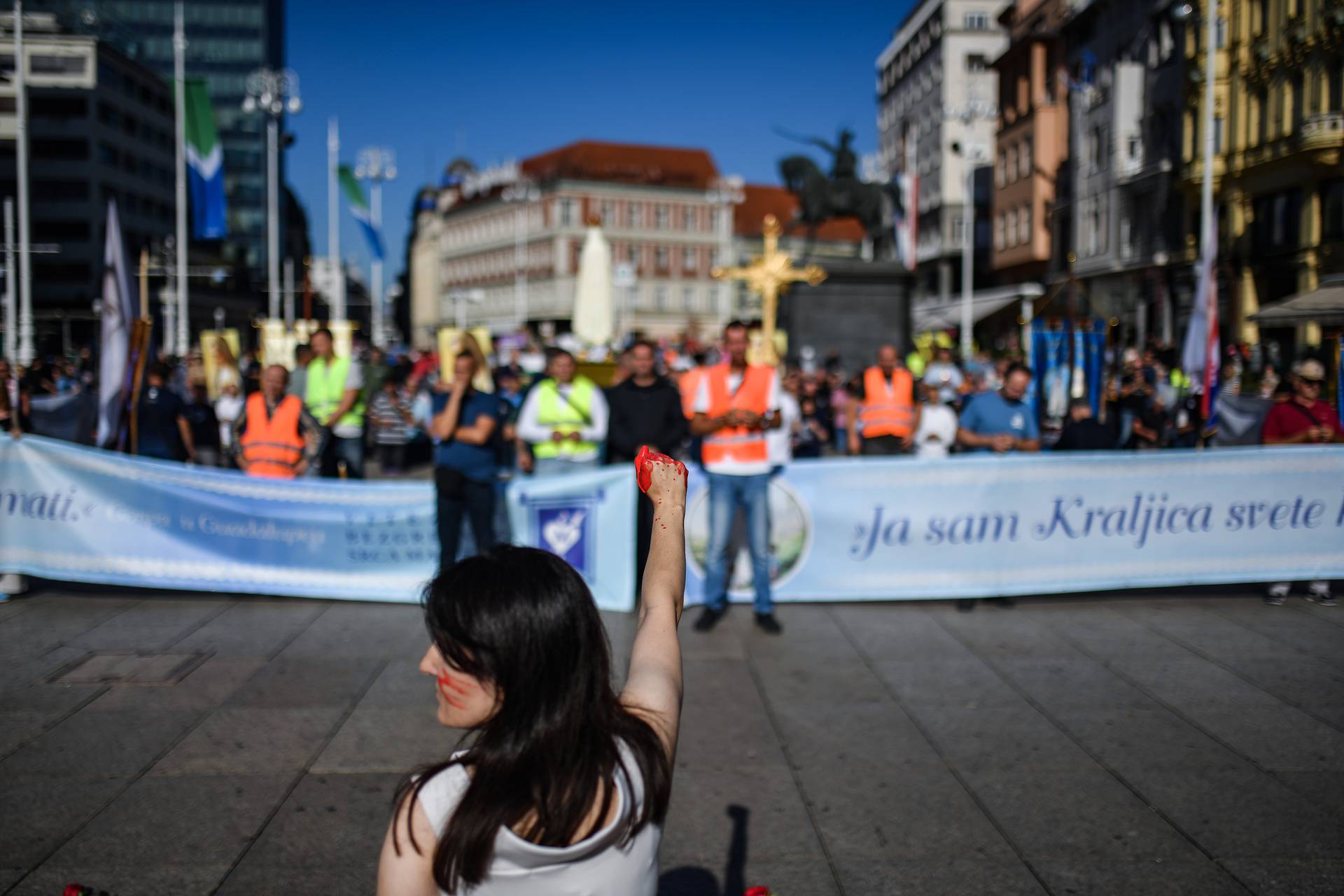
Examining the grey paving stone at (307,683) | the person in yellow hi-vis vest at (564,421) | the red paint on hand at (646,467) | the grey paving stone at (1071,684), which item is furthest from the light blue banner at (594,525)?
A: the red paint on hand at (646,467)

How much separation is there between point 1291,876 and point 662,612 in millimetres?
2895

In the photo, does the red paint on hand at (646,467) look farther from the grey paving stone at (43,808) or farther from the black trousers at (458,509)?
the black trousers at (458,509)

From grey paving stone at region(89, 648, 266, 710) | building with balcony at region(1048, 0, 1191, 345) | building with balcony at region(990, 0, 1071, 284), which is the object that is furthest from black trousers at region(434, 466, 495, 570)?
building with balcony at region(990, 0, 1071, 284)

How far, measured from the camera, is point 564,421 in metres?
9.09

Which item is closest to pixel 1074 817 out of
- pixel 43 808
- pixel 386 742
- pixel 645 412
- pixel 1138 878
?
pixel 1138 878

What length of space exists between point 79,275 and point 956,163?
5696 cm

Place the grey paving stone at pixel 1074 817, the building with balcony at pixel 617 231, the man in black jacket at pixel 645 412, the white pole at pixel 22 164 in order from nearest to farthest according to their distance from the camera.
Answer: the grey paving stone at pixel 1074 817
the man in black jacket at pixel 645 412
the white pole at pixel 22 164
the building with balcony at pixel 617 231

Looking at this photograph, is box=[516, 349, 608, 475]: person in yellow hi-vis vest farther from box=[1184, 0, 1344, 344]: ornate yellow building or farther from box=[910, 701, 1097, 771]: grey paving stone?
box=[1184, 0, 1344, 344]: ornate yellow building

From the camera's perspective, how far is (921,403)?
11656mm

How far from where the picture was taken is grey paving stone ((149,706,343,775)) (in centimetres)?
486

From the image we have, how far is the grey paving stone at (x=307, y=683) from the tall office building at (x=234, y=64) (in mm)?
100281

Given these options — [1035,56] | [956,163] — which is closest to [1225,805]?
[1035,56]

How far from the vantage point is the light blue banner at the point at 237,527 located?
26.3 ft

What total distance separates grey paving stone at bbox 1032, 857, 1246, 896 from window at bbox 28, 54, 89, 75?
84494 millimetres
